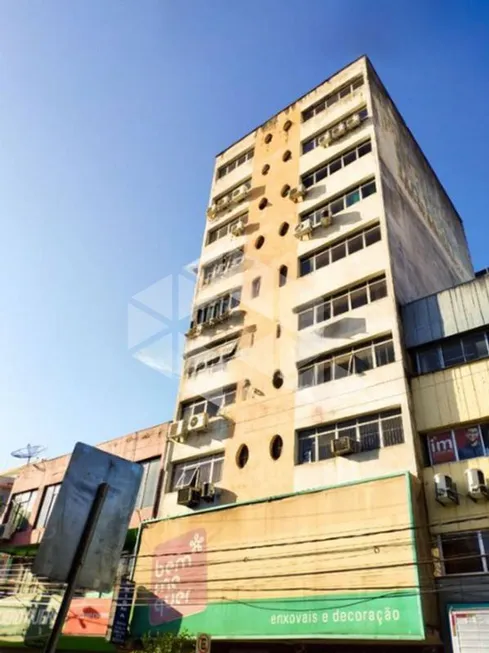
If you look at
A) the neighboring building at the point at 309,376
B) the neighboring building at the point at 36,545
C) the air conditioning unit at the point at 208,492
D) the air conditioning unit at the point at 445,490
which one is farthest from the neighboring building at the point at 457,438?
the neighboring building at the point at 36,545

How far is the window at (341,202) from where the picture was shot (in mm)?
22594

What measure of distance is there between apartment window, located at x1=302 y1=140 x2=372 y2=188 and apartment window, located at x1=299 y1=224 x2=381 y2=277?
16.0 ft

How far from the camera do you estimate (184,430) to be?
21.6m

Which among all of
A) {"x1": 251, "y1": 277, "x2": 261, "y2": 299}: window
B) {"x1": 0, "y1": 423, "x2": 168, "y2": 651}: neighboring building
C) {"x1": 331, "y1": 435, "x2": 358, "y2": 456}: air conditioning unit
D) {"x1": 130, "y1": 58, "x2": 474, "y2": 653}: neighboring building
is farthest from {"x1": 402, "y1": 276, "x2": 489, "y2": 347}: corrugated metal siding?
{"x1": 0, "y1": 423, "x2": 168, "y2": 651}: neighboring building

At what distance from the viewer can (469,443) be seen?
14500mm

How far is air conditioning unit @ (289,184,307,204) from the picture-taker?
24.9 meters

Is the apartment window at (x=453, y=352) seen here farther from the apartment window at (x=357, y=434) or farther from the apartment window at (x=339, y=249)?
the apartment window at (x=339, y=249)

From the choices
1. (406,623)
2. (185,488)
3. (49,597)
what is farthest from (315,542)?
(49,597)

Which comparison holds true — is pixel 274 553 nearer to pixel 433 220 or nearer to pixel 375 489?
pixel 375 489

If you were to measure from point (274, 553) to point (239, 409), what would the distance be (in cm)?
652

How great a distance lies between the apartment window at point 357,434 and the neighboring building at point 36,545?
7.90 metres

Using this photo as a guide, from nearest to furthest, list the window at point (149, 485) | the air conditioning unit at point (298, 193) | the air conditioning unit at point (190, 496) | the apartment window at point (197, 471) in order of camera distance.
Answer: the air conditioning unit at point (190, 496) → the apartment window at point (197, 471) → the window at point (149, 485) → the air conditioning unit at point (298, 193)

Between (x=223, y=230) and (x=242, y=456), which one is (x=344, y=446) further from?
(x=223, y=230)

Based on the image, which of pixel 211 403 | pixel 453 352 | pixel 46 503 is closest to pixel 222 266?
pixel 211 403
